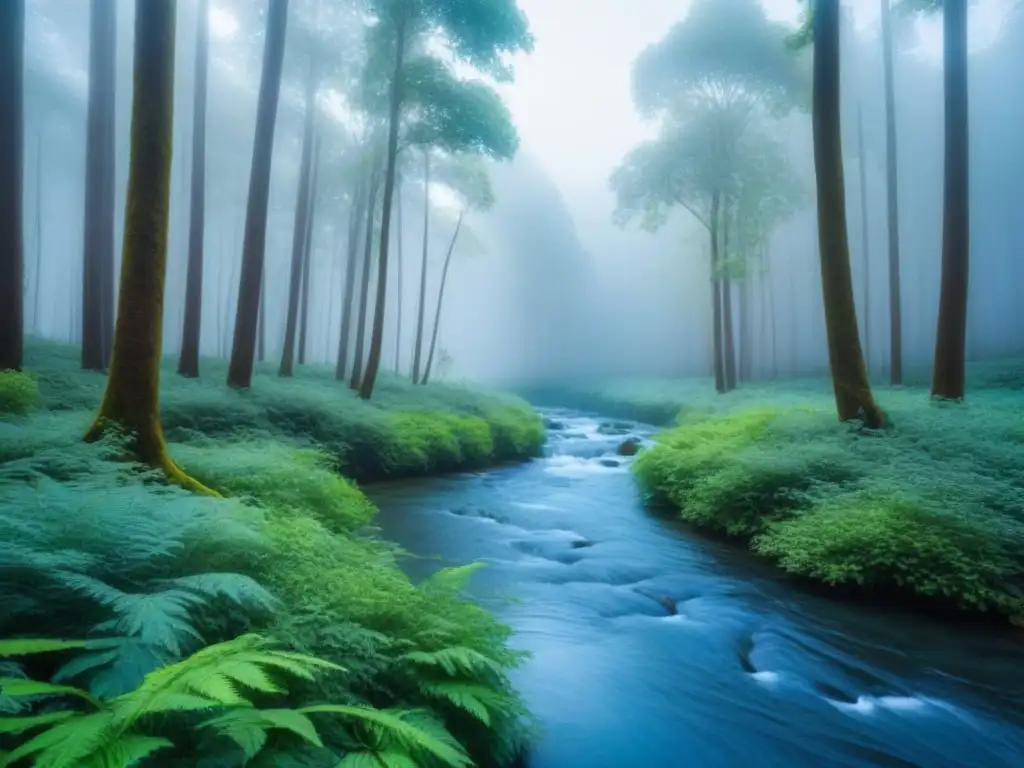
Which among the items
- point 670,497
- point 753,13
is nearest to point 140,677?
point 670,497

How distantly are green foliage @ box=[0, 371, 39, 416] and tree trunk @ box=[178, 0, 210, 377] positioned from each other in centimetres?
536

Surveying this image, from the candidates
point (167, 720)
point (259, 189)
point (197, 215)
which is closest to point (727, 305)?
point (259, 189)

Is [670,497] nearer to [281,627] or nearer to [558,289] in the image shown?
[281,627]

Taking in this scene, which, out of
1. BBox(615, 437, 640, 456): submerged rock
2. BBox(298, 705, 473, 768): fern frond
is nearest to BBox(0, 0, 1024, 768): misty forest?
BBox(298, 705, 473, 768): fern frond

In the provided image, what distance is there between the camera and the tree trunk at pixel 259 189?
11.3 meters

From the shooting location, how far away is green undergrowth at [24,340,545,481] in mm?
9672

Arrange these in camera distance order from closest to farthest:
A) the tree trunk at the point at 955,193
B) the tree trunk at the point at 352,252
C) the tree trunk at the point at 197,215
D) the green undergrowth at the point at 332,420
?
1. the green undergrowth at the point at 332,420
2. the tree trunk at the point at 955,193
3. the tree trunk at the point at 197,215
4. the tree trunk at the point at 352,252

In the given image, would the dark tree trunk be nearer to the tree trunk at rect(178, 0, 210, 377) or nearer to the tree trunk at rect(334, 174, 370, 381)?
the tree trunk at rect(334, 174, 370, 381)

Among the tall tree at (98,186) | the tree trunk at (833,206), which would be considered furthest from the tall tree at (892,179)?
the tall tree at (98,186)

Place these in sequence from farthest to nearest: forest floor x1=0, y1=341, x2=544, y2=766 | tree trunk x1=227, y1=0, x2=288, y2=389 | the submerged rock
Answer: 1. the submerged rock
2. tree trunk x1=227, y1=0, x2=288, y2=389
3. forest floor x1=0, y1=341, x2=544, y2=766

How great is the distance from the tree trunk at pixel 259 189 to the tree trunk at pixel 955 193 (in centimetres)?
1276

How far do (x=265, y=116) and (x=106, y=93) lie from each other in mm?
4306

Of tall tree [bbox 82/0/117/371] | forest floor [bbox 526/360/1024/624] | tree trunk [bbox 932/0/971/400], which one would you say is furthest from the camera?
tall tree [bbox 82/0/117/371]

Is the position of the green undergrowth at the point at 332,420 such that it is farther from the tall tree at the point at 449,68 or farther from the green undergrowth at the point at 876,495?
the green undergrowth at the point at 876,495
